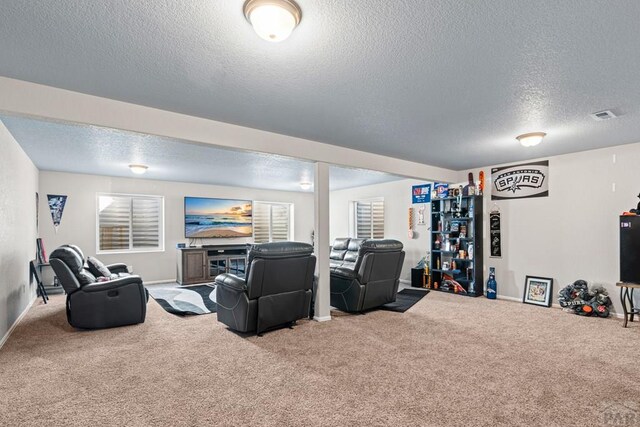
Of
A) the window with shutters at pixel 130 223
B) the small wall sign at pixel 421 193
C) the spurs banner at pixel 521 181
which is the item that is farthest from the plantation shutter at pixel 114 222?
the spurs banner at pixel 521 181

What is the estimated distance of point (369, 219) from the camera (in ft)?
29.8

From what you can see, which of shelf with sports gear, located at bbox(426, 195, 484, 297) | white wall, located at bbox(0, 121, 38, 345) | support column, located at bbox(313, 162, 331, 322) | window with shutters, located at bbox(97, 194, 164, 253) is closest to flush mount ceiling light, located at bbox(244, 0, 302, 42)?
support column, located at bbox(313, 162, 331, 322)

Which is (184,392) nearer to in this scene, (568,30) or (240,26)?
(240,26)

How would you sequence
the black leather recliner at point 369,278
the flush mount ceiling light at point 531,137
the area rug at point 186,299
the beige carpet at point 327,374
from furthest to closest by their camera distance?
the area rug at point 186,299 < the black leather recliner at point 369,278 < the flush mount ceiling light at point 531,137 < the beige carpet at point 327,374

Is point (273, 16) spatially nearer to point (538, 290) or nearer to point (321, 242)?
point (321, 242)

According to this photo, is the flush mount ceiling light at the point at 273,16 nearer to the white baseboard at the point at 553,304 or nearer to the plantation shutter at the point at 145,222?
the white baseboard at the point at 553,304

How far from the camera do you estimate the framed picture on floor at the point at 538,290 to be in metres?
5.42

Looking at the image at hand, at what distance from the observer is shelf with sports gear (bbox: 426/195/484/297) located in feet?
20.7

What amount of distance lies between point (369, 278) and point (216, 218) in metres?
5.13

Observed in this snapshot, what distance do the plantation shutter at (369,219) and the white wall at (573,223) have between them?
121 inches

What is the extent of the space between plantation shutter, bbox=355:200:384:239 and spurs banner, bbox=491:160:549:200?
2.93 metres

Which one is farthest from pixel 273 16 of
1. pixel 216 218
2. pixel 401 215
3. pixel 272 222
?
pixel 272 222

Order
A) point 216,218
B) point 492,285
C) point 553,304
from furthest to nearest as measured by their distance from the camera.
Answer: point 216,218, point 492,285, point 553,304

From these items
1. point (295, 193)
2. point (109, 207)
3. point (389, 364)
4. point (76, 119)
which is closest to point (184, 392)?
point (389, 364)
